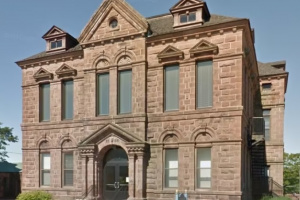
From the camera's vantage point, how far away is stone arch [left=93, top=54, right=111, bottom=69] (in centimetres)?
2064

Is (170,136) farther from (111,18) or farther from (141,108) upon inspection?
(111,18)

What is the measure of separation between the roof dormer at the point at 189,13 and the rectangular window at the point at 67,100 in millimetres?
8258

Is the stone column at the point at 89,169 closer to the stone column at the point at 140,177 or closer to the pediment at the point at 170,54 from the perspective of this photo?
the stone column at the point at 140,177

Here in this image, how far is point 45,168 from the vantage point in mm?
22625

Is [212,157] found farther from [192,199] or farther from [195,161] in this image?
[192,199]

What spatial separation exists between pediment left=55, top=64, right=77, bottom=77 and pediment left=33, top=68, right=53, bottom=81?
2.07ft

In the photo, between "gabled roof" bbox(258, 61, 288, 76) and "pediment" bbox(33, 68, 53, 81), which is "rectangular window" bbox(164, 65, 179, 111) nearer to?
"pediment" bbox(33, 68, 53, 81)

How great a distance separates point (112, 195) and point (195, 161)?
18.6ft

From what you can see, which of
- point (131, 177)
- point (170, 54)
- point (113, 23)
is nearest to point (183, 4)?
point (170, 54)

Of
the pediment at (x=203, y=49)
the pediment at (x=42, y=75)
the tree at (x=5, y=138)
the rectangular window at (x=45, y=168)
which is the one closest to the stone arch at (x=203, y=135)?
the pediment at (x=203, y=49)

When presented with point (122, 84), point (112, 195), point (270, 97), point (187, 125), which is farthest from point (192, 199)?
point (270, 97)

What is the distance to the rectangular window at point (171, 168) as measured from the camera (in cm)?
1834

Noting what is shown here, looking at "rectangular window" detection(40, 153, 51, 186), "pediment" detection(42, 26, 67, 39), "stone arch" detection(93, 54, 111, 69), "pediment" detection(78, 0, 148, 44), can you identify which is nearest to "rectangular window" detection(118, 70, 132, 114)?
"stone arch" detection(93, 54, 111, 69)

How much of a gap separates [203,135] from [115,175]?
238 inches
